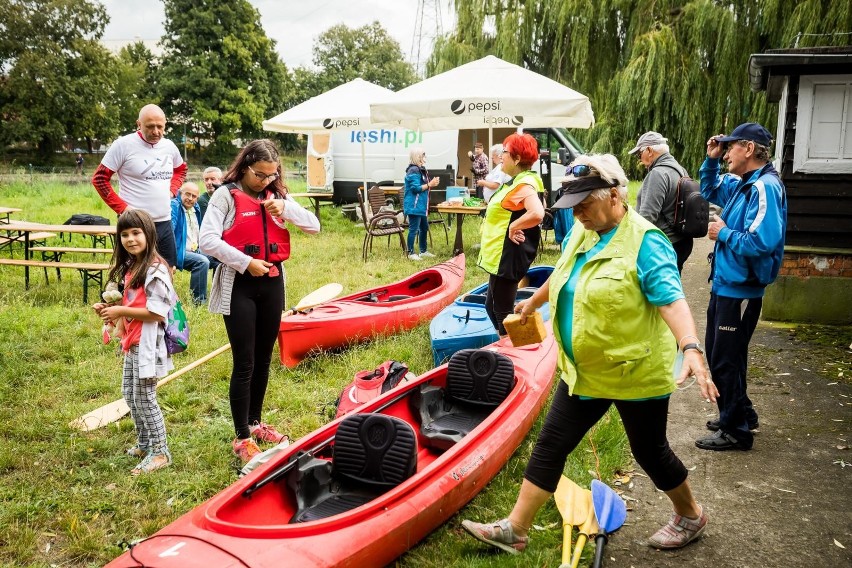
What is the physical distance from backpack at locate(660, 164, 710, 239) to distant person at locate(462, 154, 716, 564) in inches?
99.9

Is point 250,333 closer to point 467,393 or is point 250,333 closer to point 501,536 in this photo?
point 467,393

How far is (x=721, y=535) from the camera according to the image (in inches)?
123

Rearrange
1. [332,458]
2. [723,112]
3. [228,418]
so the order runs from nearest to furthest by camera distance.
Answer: [332,458] < [228,418] < [723,112]

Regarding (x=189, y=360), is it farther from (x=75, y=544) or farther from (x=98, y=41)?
(x=98, y=41)

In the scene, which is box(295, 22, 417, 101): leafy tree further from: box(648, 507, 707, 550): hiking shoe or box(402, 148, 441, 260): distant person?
box(648, 507, 707, 550): hiking shoe

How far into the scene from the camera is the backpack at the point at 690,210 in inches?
194

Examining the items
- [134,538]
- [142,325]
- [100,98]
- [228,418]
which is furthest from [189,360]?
[100,98]

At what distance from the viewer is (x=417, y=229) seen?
10.8m

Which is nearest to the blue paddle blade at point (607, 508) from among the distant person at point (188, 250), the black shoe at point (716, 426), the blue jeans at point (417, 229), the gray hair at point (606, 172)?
the black shoe at point (716, 426)

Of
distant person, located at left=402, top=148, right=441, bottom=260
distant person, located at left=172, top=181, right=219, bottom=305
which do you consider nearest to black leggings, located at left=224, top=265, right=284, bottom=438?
distant person, located at left=172, top=181, right=219, bottom=305

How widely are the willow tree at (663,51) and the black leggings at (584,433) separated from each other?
10240 mm

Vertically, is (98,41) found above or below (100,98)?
above

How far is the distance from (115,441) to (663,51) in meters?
12.2

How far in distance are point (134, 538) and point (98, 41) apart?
134 feet
